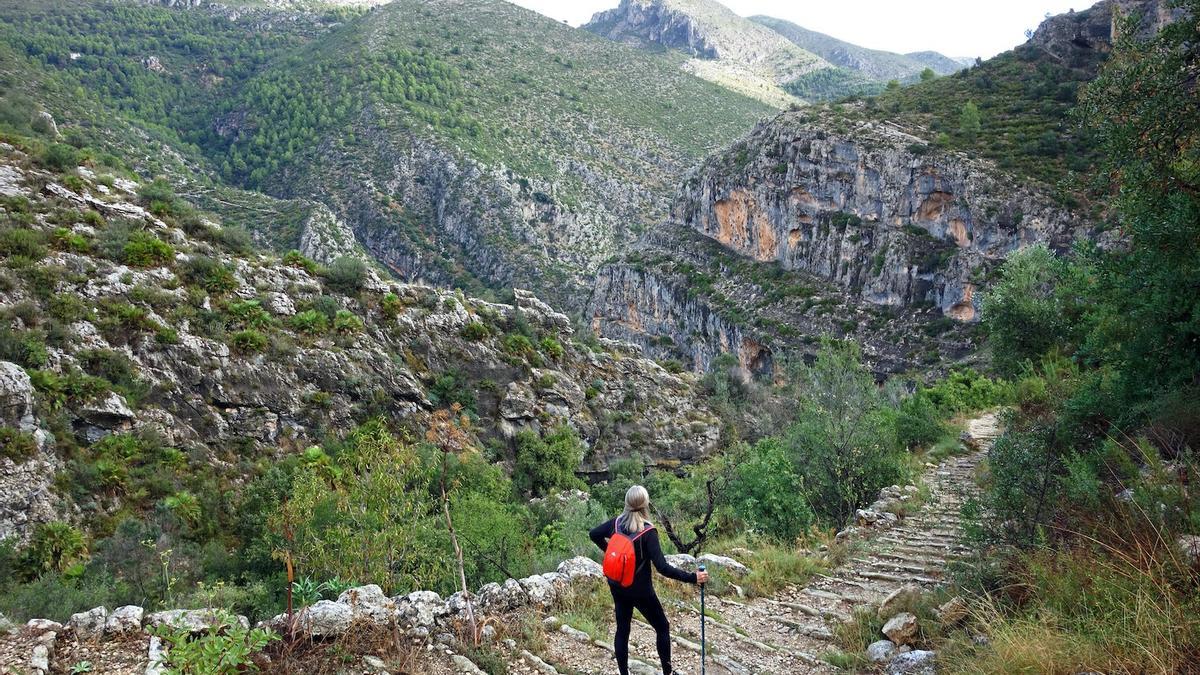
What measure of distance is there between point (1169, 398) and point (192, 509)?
17538mm

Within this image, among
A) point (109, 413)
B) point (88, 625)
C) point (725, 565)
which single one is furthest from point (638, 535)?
point (109, 413)

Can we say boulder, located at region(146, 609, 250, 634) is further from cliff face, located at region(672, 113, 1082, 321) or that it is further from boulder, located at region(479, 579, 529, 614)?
cliff face, located at region(672, 113, 1082, 321)

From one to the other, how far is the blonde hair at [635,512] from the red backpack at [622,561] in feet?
0.28

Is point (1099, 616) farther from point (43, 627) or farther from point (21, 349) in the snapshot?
point (21, 349)

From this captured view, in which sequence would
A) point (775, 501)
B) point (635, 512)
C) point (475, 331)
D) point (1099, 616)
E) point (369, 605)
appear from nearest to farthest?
point (1099, 616) < point (635, 512) < point (369, 605) < point (775, 501) < point (475, 331)

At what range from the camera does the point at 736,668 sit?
16.4ft

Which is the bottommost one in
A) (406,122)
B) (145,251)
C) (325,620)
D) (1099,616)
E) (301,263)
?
(301,263)

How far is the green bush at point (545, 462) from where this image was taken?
22562 millimetres

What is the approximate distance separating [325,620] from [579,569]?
2625mm

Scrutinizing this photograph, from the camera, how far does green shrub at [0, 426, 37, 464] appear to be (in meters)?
12.6

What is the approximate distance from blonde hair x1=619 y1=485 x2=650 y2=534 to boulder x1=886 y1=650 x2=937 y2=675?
2.10 meters

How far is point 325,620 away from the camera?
4.88 meters

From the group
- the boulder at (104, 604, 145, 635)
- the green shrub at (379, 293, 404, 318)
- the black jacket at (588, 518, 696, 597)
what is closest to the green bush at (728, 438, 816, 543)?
the black jacket at (588, 518, 696, 597)

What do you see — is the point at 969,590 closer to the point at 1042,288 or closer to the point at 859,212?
the point at 1042,288
